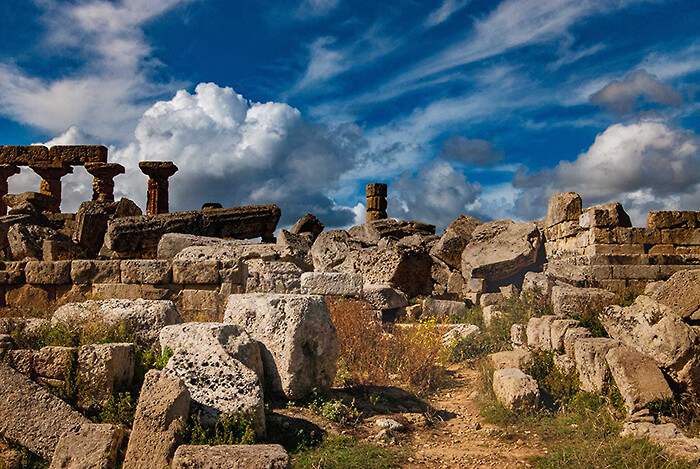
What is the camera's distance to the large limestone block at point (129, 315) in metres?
6.20

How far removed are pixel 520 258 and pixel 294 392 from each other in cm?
869

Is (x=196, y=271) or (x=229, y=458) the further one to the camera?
(x=196, y=271)

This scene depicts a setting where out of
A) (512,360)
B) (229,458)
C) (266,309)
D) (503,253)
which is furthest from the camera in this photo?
(503,253)

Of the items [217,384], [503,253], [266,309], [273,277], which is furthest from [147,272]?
[503,253]

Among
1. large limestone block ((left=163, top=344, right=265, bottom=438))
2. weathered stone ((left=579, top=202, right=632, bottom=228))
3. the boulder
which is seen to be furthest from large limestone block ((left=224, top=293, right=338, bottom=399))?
weathered stone ((left=579, top=202, right=632, bottom=228))

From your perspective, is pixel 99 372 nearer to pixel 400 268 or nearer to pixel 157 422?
pixel 157 422

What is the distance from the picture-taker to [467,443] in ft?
18.2

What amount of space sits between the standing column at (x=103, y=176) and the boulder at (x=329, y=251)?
11.3 metres

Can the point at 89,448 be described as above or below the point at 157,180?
below

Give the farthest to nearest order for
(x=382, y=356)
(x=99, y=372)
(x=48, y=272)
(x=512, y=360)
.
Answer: (x=48, y=272), (x=512, y=360), (x=382, y=356), (x=99, y=372)

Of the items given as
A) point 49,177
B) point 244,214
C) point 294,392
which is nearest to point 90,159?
point 49,177

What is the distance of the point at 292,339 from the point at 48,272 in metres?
6.40

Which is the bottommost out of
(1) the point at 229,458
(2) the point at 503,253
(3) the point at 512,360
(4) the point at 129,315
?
(1) the point at 229,458

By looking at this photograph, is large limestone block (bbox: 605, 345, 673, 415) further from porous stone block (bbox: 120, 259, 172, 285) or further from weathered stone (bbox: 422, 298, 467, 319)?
porous stone block (bbox: 120, 259, 172, 285)
